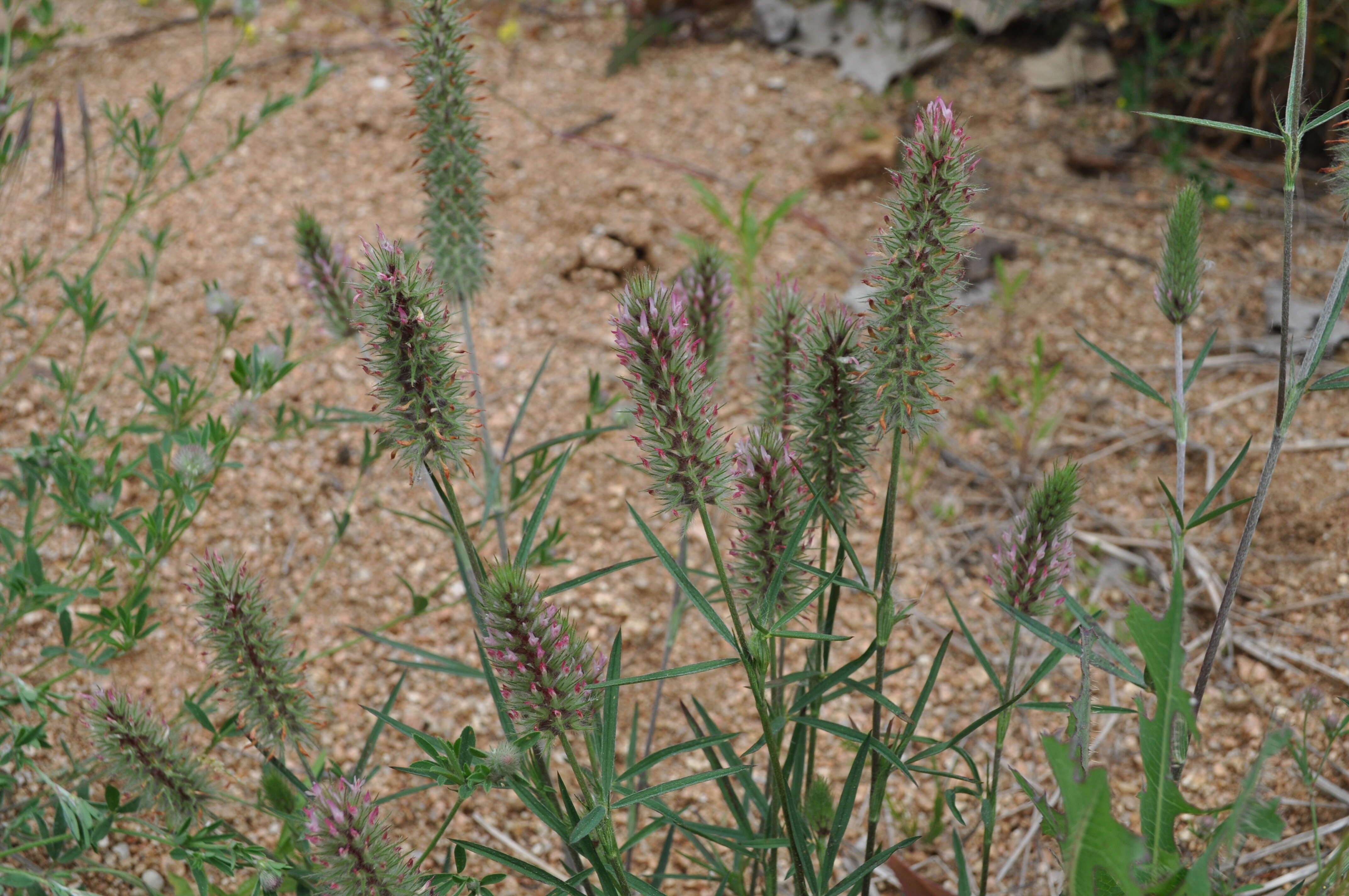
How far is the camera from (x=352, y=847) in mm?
1500

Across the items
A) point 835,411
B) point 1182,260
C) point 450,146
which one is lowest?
point 835,411

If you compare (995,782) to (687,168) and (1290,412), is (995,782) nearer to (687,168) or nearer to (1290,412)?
(1290,412)

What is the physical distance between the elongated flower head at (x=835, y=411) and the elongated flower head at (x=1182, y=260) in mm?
626

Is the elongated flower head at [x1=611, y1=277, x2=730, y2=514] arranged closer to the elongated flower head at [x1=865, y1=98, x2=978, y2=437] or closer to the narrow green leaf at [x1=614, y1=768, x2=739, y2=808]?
the elongated flower head at [x1=865, y1=98, x2=978, y2=437]

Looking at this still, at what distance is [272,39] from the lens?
5227 mm

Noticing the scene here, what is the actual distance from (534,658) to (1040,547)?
35.1 inches

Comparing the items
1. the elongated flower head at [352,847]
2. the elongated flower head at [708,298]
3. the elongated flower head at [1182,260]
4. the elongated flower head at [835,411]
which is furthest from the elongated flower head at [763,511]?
the elongated flower head at [1182,260]

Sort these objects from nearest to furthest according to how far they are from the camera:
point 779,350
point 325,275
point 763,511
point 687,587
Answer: point 687,587, point 763,511, point 779,350, point 325,275

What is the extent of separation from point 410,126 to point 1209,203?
3.51 metres

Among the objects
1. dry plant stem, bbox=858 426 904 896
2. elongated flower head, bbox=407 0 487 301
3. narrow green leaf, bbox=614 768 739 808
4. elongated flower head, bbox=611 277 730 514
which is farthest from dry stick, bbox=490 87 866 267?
narrow green leaf, bbox=614 768 739 808

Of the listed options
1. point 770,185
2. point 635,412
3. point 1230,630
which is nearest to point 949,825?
point 1230,630

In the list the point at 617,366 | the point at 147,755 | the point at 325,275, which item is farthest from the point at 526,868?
the point at 617,366

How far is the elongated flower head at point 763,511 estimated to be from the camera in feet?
5.48

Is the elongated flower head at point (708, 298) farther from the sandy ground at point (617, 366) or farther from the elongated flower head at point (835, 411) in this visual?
the sandy ground at point (617, 366)
